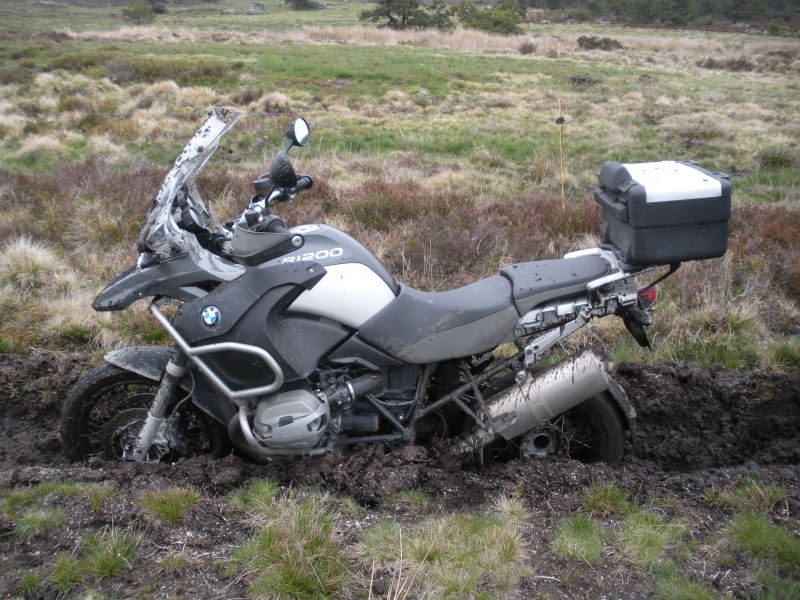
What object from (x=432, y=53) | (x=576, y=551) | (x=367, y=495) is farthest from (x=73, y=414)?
(x=432, y=53)

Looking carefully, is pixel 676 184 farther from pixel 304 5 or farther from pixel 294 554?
pixel 304 5

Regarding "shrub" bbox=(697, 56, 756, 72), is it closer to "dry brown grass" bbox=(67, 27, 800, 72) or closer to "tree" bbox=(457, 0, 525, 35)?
"dry brown grass" bbox=(67, 27, 800, 72)

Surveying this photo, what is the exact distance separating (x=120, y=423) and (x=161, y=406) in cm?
37

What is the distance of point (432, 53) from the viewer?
26.8 m

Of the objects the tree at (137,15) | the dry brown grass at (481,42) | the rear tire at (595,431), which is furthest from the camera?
the tree at (137,15)

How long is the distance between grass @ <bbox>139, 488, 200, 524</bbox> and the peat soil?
1.5 inches

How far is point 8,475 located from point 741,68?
29.1m

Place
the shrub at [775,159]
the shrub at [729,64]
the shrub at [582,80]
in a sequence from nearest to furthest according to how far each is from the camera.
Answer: the shrub at [775,159] < the shrub at [582,80] < the shrub at [729,64]

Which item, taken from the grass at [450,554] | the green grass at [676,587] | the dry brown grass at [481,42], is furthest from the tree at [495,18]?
the green grass at [676,587]

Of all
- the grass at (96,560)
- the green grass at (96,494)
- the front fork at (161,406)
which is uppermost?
the front fork at (161,406)

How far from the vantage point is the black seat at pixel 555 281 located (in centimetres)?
336

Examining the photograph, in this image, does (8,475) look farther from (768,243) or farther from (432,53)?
(432,53)

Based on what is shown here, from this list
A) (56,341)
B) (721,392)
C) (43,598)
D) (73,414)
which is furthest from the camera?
(56,341)

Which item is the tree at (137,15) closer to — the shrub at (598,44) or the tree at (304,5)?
the tree at (304,5)
